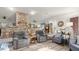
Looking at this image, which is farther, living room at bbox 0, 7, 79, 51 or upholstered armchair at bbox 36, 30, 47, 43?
upholstered armchair at bbox 36, 30, 47, 43

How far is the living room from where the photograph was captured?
2.14m

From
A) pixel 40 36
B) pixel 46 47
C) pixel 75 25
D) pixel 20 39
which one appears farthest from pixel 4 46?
pixel 75 25

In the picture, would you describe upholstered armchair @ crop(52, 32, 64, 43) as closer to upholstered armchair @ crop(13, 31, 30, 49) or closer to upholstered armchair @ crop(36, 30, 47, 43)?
upholstered armchair @ crop(36, 30, 47, 43)

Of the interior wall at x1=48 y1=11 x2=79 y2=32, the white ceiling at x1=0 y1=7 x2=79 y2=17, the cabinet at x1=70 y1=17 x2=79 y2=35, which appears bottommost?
the cabinet at x1=70 y1=17 x2=79 y2=35

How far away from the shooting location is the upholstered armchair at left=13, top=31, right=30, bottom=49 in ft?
7.18

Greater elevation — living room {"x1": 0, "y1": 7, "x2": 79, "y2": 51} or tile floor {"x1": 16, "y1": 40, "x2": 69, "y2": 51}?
living room {"x1": 0, "y1": 7, "x2": 79, "y2": 51}

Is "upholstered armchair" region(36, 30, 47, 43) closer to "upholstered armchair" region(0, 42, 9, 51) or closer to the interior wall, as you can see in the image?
the interior wall

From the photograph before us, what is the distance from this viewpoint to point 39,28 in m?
2.23

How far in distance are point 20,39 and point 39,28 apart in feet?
1.53

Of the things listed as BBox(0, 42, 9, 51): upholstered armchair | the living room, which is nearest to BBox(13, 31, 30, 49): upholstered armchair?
the living room

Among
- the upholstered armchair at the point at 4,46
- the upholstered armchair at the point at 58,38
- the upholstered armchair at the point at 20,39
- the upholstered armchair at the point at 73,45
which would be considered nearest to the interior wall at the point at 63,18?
the upholstered armchair at the point at 58,38

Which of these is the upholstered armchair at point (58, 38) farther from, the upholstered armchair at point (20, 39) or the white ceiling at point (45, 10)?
the upholstered armchair at point (20, 39)
